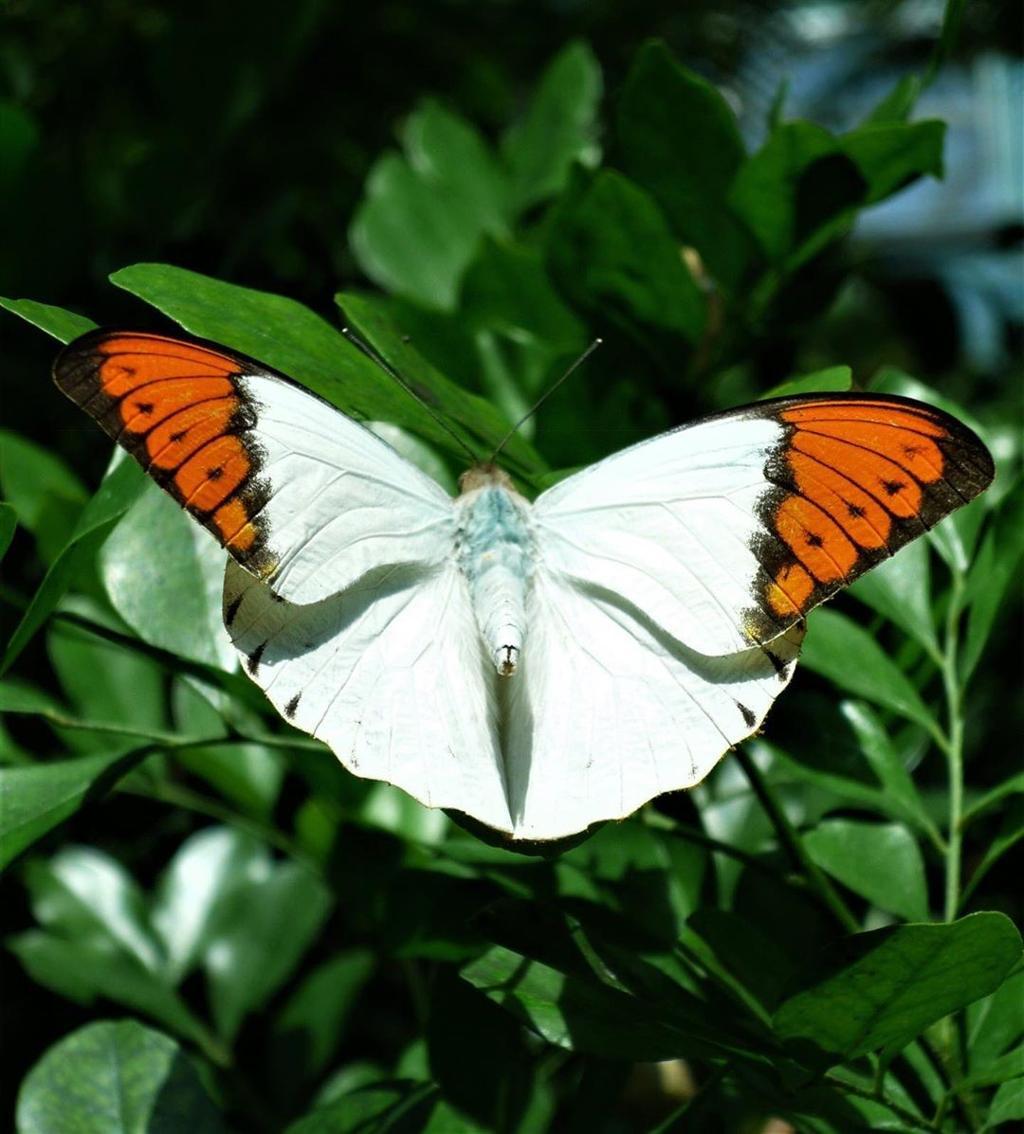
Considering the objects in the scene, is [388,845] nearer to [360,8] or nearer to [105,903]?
[105,903]

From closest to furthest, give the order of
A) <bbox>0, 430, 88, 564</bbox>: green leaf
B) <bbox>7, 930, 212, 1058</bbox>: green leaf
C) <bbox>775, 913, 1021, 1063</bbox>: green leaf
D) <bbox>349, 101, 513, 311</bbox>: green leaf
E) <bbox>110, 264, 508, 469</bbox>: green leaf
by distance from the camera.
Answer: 1. <bbox>775, 913, 1021, 1063</bbox>: green leaf
2. <bbox>110, 264, 508, 469</bbox>: green leaf
3. <bbox>0, 430, 88, 564</bbox>: green leaf
4. <bbox>7, 930, 212, 1058</bbox>: green leaf
5. <bbox>349, 101, 513, 311</bbox>: green leaf

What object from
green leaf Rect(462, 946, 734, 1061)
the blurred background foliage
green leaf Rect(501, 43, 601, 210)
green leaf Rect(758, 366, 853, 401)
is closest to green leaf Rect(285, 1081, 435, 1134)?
the blurred background foliage

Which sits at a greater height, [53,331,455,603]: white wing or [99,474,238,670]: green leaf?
[53,331,455,603]: white wing

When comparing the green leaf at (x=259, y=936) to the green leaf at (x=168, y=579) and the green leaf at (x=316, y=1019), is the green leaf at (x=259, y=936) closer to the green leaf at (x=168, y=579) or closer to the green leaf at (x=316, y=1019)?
the green leaf at (x=316, y=1019)

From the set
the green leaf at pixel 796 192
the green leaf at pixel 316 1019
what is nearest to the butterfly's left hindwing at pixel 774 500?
the green leaf at pixel 796 192

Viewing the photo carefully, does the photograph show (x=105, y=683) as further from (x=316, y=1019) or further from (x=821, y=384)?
(x=821, y=384)

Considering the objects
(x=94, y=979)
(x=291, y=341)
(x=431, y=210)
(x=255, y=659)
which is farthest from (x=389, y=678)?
(x=431, y=210)

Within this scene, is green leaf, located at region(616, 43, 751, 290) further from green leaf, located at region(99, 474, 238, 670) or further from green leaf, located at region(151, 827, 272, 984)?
green leaf, located at region(151, 827, 272, 984)
